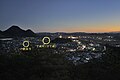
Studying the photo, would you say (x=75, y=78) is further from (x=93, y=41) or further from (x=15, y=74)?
(x=93, y=41)

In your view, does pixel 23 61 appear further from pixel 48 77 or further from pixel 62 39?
pixel 62 39

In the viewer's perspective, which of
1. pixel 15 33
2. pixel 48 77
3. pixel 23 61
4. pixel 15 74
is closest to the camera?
pixel 48 77

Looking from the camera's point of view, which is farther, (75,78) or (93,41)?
(93,41)

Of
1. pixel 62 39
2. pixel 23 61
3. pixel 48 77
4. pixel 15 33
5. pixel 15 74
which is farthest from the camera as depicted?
pixel 62 39

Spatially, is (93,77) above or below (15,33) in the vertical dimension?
below

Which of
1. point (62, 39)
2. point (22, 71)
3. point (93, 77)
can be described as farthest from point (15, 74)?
point (62, 39)

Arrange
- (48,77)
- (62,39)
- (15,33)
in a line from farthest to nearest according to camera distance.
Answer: (62,39), (15,33), (48,77)

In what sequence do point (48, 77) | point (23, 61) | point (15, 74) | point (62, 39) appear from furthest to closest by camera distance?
point (62, 39) → point (23, 61) → point (15, 74) → point (48, 77)

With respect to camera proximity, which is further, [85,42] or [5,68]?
[85,42]

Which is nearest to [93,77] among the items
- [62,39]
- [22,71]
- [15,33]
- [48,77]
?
[48,77]
